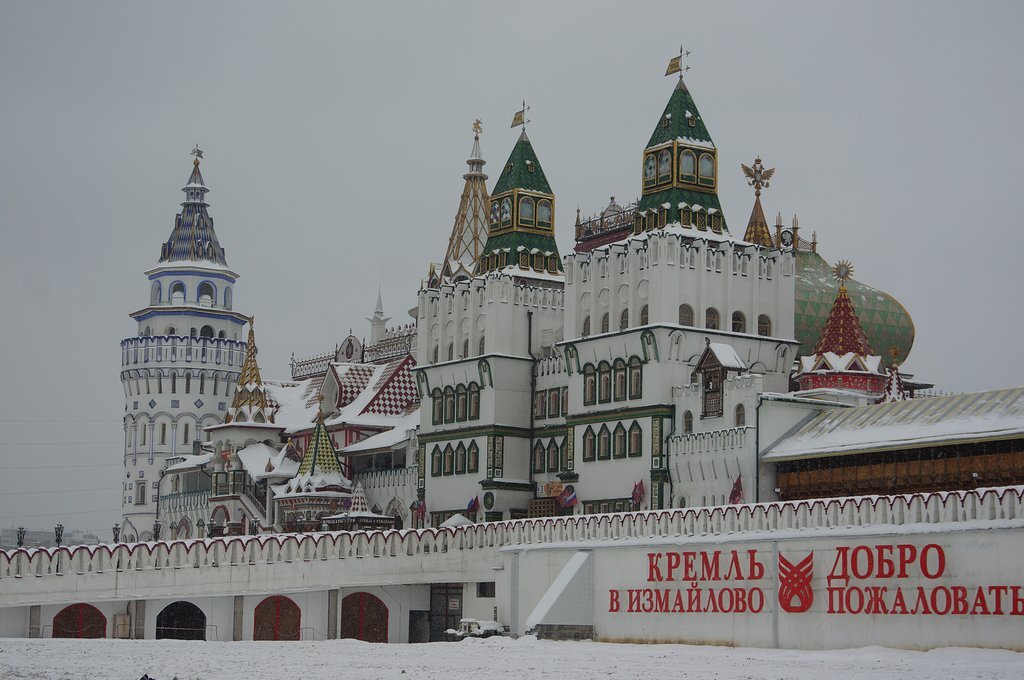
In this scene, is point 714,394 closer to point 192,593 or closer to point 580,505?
point 580,505

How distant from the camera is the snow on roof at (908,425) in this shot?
1877 inches

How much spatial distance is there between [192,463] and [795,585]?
Result: 48609 mm

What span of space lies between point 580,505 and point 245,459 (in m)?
23.8

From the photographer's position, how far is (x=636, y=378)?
60094 millimetres

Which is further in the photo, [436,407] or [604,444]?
[436,407]

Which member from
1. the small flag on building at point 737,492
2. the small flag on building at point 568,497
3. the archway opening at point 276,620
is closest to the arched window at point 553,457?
the small flag on building at point 568,497

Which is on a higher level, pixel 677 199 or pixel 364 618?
pixel 677 199

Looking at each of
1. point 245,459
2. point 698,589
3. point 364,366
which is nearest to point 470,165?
point 364,366

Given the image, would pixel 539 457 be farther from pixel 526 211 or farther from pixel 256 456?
pixel 256 456

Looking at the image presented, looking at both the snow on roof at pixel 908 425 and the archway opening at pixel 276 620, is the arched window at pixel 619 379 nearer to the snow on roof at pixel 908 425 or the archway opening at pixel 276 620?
the snow on roof at pixel 908 425

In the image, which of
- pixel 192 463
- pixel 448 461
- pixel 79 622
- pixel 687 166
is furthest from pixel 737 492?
pixel 192 463

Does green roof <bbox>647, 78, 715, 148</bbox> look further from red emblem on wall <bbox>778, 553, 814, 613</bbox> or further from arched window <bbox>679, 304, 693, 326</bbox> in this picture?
red emblem on wall <bbox>778, 553, 814, 613</bbox>

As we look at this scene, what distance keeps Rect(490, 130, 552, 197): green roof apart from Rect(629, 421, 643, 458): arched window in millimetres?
14530

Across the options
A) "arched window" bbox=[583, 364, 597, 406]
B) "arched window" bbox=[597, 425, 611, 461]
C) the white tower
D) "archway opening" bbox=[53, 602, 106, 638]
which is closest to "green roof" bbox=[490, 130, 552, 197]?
"arched window" bbox=[583, 364, 597, 406]
